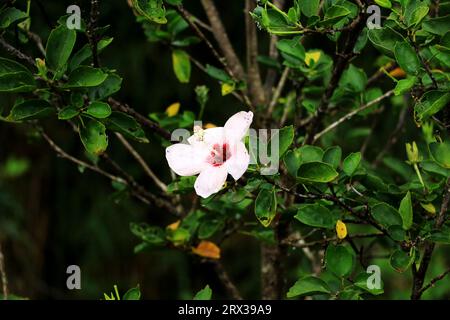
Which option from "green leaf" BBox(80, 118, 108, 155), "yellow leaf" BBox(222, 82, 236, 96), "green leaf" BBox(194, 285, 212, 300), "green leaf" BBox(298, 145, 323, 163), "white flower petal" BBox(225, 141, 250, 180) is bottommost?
"green leaf" BBox(194, 285, 212, 300)

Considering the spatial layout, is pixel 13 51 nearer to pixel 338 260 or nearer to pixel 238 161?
pixel 238 161

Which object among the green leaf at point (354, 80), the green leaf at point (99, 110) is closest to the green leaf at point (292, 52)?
the green leaf at point (354, 80)

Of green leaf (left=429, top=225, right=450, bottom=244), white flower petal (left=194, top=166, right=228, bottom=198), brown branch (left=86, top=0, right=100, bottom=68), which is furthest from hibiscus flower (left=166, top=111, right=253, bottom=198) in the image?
green leaf (left=429, top=225, right=450, bottom=244)

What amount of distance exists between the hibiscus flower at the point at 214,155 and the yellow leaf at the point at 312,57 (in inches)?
14.5

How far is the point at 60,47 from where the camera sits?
1.12m

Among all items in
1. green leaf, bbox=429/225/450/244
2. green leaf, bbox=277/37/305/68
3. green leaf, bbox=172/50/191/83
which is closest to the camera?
green leaf, bbox=429/225/450/244

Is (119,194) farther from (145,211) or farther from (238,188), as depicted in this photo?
(145,211)

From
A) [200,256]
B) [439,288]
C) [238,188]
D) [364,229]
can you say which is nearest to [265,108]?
[200,256]

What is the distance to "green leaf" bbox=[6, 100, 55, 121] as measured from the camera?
1129mm

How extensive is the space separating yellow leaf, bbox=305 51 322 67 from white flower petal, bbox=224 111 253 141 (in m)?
0.38

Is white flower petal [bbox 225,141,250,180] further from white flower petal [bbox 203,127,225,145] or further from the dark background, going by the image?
the dark background
